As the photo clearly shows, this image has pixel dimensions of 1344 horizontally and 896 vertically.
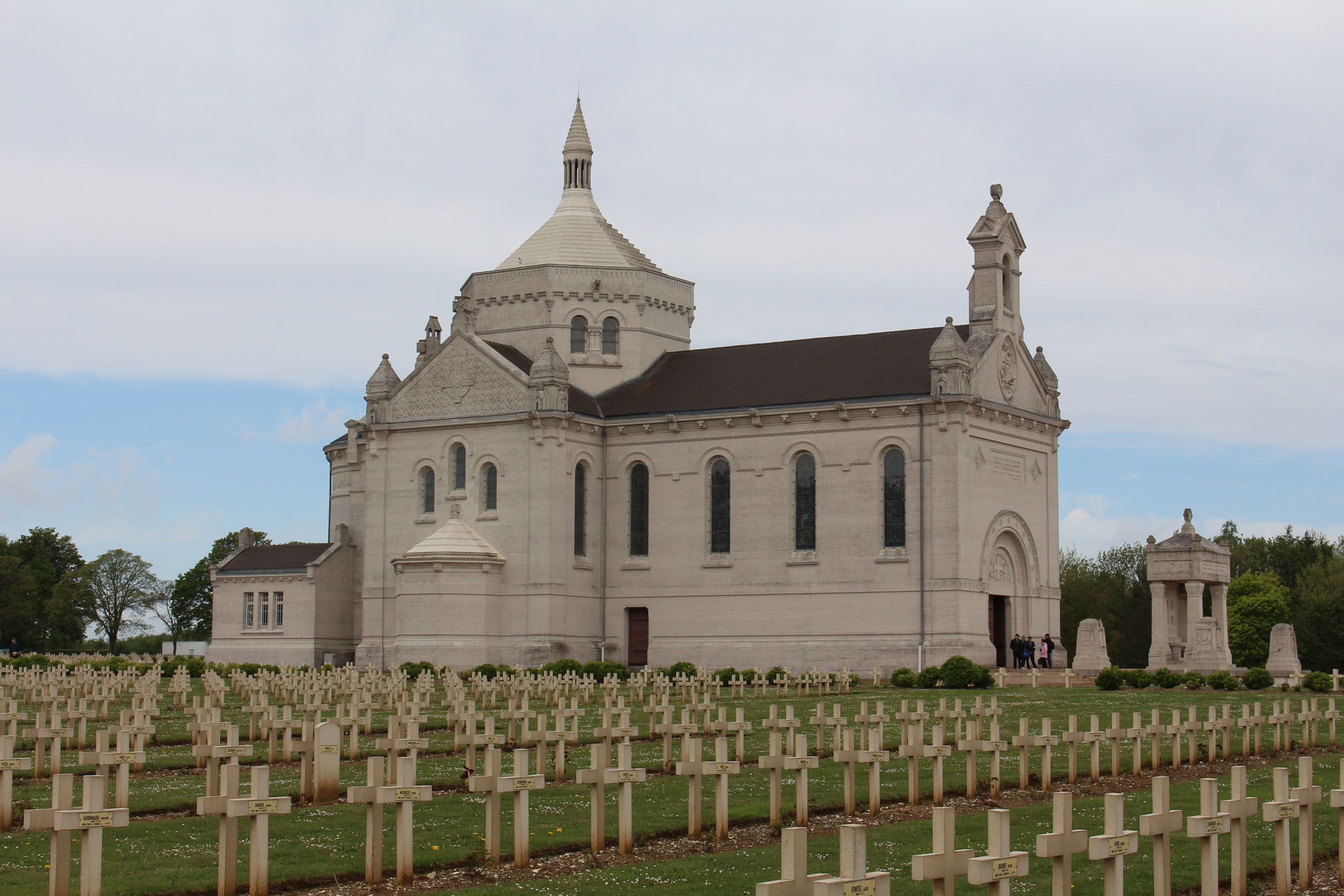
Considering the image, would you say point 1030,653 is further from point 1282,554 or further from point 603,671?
point 1282,554

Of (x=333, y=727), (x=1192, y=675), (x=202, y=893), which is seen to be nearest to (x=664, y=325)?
(x=1192, y=675)

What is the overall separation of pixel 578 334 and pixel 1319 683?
107 ft

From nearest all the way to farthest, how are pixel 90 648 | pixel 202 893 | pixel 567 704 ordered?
pixel 202 893, pixel 567 704, pixel 90 648

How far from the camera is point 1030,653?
58000 millimetres

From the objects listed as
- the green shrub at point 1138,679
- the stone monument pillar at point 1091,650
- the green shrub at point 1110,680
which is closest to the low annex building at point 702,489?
the stone monument pillar at point 1091,650

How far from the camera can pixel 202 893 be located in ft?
47.5

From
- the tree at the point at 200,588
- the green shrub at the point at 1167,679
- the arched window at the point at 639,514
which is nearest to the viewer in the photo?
the green shrub at the point at 1167,679

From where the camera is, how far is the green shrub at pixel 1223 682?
152 ft

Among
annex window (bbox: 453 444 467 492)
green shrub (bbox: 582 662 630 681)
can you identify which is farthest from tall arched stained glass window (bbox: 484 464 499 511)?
green shrub (bbox: 582 662 630 681)

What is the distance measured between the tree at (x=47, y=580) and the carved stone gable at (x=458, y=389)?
172ft

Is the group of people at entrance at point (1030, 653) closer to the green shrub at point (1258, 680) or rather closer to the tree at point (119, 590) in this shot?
the green shrub at point (1258, 680)

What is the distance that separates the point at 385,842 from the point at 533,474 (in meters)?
44.6

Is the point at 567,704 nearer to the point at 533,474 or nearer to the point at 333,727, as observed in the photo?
the point at 333,727

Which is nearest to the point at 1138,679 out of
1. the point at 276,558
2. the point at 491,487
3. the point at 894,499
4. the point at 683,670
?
the point at 894,499
